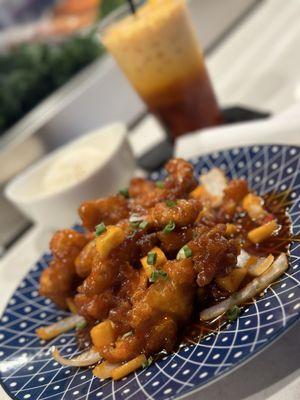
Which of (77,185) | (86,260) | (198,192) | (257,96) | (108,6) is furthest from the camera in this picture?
(108,6)

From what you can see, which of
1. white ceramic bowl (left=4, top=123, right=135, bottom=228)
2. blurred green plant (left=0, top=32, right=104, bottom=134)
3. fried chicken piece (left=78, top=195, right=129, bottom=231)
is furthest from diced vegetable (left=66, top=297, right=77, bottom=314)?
blurred green plant (left=0, top=32, right=104, bottom=134)

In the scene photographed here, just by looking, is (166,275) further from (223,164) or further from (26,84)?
(26,84)

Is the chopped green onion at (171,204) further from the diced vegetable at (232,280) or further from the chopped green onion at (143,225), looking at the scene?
the diced vegetable at (232,280)

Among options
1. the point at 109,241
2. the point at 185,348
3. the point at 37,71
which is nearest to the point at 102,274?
the point at 109,241

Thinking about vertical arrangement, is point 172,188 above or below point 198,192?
above

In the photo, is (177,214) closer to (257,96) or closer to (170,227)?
(170,227)

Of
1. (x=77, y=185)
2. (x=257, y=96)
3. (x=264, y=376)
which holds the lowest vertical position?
(x=257, y=96)

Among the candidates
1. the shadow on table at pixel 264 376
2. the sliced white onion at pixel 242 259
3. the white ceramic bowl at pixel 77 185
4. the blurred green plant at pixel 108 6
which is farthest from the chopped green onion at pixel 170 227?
the blurred green plant at pixel 108 6
